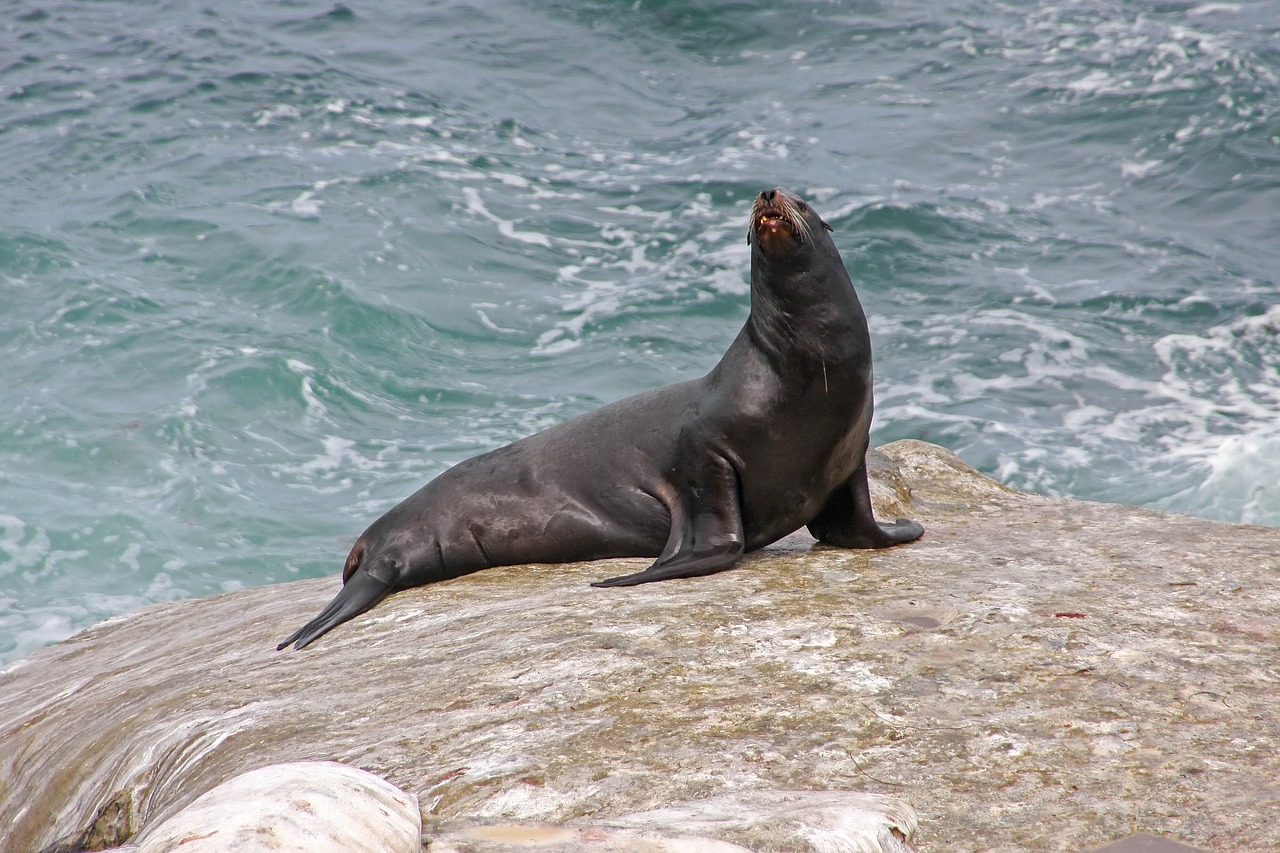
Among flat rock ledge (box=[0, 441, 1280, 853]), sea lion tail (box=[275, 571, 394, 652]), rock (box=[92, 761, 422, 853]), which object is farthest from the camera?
sea lion tail (box=[275, 571, 394, 652])

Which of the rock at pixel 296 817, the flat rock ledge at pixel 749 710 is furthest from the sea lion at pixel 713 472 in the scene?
the rock at pixel 296 817

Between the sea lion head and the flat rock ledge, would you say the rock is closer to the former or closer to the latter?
the flat rock ledge

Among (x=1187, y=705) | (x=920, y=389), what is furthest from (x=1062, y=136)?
(x=1187, y=705)

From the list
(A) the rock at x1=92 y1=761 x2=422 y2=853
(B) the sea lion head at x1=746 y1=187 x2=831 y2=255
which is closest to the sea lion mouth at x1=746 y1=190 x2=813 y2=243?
(B) the sea lion head at x1=746 y1=187 x2=831 y2=255

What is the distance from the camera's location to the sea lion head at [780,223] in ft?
16.6

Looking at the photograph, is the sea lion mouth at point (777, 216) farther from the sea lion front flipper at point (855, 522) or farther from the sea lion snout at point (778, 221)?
the sea lion front flipper at point (855, 522)

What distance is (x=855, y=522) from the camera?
5.33 m

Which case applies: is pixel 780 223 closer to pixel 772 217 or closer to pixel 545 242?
pixel 772 217

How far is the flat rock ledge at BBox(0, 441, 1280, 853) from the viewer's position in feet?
8.72

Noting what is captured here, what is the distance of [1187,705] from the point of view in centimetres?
330

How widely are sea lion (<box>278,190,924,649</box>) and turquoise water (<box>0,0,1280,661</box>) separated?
15.9 ft

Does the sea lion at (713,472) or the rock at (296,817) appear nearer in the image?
the rock at (296,817)

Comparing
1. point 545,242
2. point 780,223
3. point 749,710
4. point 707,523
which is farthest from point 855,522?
point 545,242

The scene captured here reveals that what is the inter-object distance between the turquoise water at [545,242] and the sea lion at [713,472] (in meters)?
4.85
